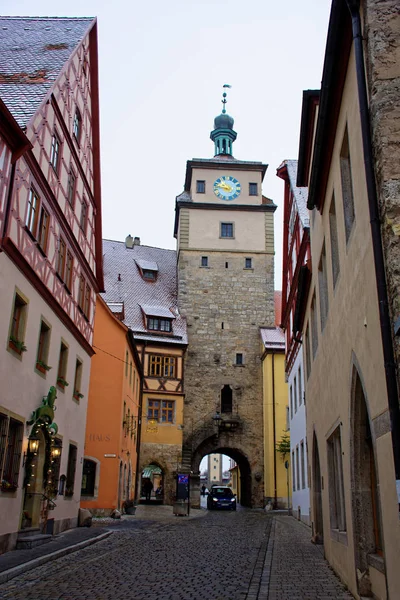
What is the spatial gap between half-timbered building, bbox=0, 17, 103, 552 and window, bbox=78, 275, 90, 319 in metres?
0.06

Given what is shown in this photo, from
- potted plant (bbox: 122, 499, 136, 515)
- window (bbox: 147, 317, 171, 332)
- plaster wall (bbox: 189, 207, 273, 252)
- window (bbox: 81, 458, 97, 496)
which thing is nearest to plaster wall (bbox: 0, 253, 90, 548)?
window (bbox: 81, 458, 97, 496)

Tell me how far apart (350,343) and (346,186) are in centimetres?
190

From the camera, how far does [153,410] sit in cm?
3272

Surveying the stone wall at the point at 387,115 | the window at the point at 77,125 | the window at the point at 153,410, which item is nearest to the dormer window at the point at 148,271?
the window at the point at 153,410

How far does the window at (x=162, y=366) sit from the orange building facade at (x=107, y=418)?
8243mm

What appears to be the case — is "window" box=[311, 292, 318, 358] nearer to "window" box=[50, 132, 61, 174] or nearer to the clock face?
"window" box=[50, 132, 61, 174]

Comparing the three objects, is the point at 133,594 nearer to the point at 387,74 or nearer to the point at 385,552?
the point at 385,552

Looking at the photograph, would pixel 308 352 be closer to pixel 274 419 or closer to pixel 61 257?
pixel 61 257

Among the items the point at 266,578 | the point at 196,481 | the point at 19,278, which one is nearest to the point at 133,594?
the point at 266,578

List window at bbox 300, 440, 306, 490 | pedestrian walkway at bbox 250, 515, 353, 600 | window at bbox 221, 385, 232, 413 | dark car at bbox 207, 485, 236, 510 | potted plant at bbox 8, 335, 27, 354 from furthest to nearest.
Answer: window at bbox 221, 385, 232, 413, dark car at bbox 207, 485, 236, 510, window at bbox 300, 440, 306, 490, potted plant at bbox 8, 335, 27, 354, pedestrian walkway at bbox 250, 515, 353, 600

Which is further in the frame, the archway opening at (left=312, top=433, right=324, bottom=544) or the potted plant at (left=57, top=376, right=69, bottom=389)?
the potted plant at (left=57, top=376, right=69, bottom=389)

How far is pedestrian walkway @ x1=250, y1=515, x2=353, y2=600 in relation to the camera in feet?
A: 24.0

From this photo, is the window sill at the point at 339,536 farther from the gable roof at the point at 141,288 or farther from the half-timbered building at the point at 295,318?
the gable roof at the point at 141,288

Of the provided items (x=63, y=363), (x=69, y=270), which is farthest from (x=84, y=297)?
(x=63, y=363)
